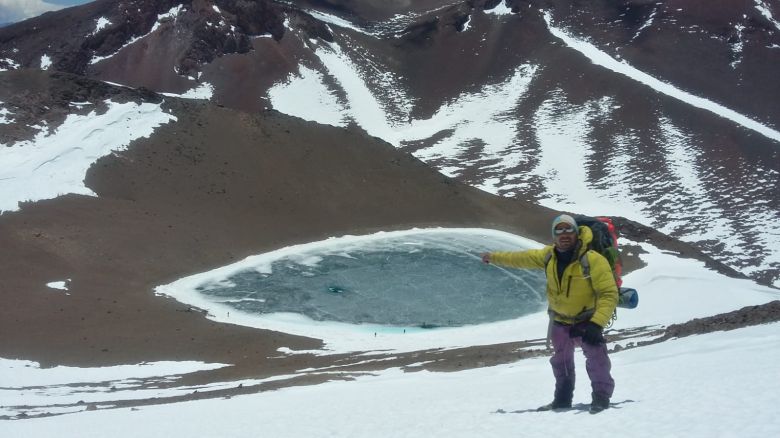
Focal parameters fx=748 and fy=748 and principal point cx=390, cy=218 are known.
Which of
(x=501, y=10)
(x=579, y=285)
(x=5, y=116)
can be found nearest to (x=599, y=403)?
(x=579, y=285)

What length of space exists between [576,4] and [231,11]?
133 ft

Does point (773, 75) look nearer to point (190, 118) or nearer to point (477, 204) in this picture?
point (477, 204)

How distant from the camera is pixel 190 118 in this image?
42.0 meters

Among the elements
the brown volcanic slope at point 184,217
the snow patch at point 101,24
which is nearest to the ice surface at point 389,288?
the brown volcanic slope at point 184,217

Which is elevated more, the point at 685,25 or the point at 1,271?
the point at 685,25

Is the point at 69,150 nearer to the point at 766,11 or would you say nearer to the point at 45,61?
the point at 45,61

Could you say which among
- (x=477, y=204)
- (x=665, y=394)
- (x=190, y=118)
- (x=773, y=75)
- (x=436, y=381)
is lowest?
(x=436, y=381)

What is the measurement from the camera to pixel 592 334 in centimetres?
725

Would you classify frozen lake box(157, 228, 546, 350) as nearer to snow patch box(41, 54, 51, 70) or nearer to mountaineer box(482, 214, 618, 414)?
mountaineer box(482, 214, 618, 414)

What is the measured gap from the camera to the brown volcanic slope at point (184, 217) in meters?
22.1

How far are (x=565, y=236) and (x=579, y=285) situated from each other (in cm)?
54

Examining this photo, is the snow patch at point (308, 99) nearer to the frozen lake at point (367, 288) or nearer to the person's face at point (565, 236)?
the frozen lake at point (367, 288)

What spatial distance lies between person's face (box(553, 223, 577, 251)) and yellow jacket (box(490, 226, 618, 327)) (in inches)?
4.0

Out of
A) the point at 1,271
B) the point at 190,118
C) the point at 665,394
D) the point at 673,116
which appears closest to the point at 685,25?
the point at 673,116
